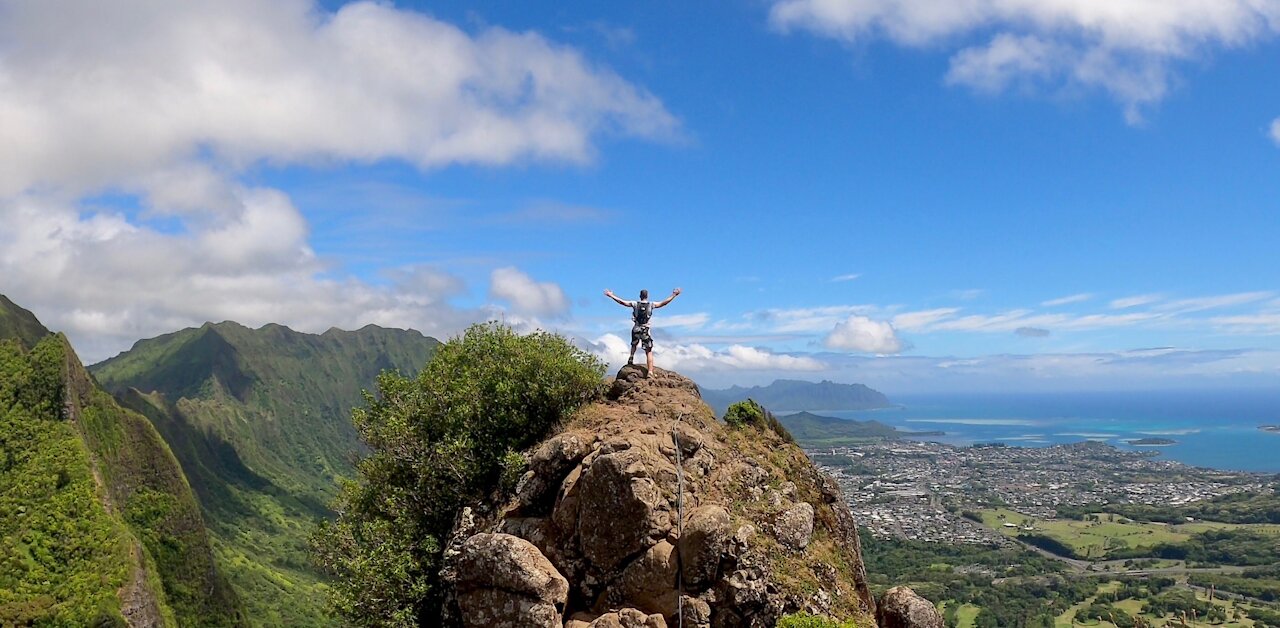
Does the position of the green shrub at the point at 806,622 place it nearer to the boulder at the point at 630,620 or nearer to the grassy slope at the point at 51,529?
the boulder at the point at 630,620

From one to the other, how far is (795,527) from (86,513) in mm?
95384

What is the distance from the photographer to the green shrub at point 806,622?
1416 centimetres

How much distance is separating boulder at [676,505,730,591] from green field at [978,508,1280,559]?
127 m

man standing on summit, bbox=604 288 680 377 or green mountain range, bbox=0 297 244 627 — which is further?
green mountain range, bbox=0 297 244 627

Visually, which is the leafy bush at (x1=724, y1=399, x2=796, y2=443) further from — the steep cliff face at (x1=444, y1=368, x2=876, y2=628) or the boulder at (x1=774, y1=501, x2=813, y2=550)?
the boulder at (x1=774, y1=501, x2=813, y2=550)

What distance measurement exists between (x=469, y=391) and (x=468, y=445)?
1.93m

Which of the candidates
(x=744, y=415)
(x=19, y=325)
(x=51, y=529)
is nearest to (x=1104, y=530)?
(x=744, y=415)

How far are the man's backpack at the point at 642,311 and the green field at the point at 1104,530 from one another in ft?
408

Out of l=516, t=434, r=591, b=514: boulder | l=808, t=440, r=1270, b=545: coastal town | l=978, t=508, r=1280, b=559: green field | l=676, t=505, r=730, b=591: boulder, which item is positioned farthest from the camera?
l=808, t=440, r=1270, b=545: coastal town

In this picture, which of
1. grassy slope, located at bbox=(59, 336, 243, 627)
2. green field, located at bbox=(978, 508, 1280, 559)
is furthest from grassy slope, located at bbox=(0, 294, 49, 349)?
green field, located at bbox=(978, 508, 1280, 559)

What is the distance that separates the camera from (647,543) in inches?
638

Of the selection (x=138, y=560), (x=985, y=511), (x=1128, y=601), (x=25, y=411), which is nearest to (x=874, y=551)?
(x=1128, y=601)

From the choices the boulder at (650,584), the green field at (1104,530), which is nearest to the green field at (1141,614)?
the green field at (1104,530)

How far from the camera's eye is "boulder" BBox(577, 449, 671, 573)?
16.2 meters
